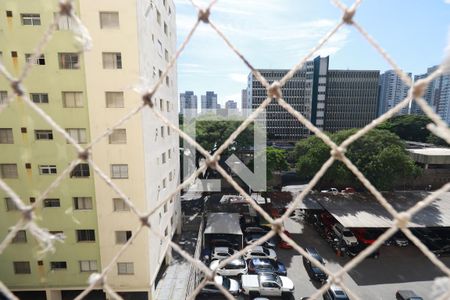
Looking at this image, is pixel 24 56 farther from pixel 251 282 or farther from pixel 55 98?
pixel 251 282

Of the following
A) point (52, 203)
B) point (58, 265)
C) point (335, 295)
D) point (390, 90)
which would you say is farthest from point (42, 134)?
Result: point (390, 90)

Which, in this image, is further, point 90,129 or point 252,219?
point 252,219

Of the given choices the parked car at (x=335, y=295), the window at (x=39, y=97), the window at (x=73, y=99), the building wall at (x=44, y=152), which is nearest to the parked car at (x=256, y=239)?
the parked car at (x=335, y=295)

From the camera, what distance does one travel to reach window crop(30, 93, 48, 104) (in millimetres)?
6031

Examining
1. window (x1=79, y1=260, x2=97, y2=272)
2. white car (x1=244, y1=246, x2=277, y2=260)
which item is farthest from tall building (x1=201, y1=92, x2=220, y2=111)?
window (x1=79, y1=260, x2=97, y2=272)

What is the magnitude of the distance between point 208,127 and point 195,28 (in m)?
12.6

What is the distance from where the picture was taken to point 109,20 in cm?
574

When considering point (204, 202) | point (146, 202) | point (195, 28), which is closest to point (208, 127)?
point (204, 202)

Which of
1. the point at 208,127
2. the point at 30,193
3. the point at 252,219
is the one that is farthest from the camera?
the point at 208,127

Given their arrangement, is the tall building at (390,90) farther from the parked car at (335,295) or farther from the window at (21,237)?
the window at (21,237)

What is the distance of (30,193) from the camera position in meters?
6.27

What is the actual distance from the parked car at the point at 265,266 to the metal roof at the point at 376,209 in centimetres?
259

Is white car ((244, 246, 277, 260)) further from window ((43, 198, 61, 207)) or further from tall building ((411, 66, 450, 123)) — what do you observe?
tall building ((411, 66, 450, 123))

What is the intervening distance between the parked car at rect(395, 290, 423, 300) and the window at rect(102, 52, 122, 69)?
9123 mm
